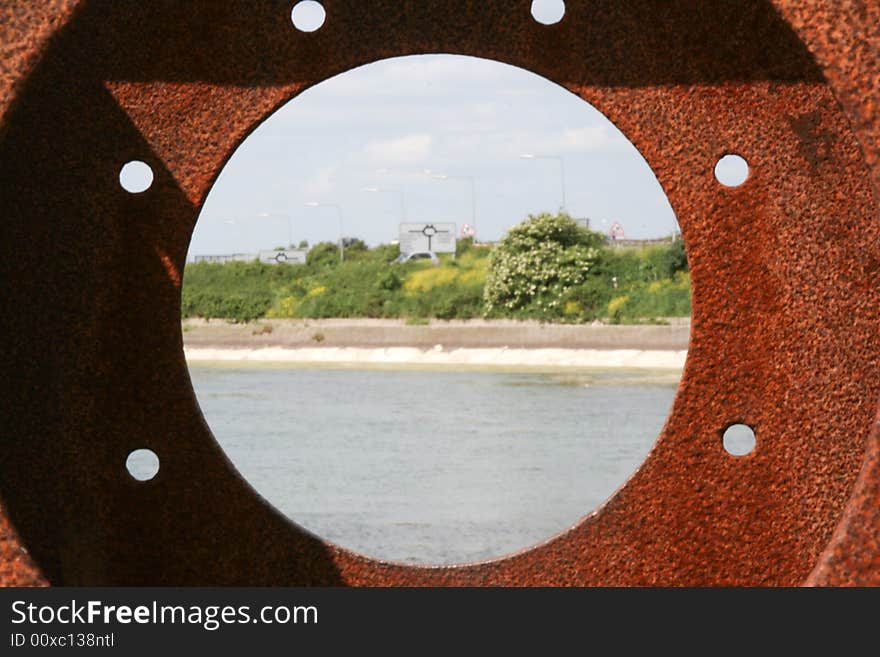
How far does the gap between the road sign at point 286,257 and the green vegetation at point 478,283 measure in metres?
0.33

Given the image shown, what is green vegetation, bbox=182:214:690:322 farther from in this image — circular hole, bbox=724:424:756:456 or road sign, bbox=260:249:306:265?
circular hole, bbox=724:424:756:456

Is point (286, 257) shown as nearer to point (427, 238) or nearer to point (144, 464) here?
point (427, 238)

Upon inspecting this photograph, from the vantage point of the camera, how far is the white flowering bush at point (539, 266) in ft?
122

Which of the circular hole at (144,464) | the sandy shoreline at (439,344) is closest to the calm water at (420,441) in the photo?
the sandy shoreline at (439,344)

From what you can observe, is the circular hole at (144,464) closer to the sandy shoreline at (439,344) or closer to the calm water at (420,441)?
the calm water at (420,441)

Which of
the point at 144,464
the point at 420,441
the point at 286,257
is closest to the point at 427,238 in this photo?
the point at 286,257

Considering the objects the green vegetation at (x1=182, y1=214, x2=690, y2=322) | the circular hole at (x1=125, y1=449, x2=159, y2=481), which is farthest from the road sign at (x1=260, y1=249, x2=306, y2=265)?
the circular hole at (x1=125, y1=449, x2=159, y2=481)

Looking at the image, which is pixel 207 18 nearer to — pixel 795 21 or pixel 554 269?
pixel 795 21

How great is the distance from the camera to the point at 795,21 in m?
2.96

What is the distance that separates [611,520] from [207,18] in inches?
69.2

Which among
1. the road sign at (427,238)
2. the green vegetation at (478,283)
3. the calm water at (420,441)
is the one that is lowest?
the calm water at (420,441)

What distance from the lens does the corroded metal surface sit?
3943mm

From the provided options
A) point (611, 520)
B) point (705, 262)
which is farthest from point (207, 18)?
point (611, 520)

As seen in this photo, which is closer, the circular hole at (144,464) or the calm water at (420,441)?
the circular hole at (144,464)
